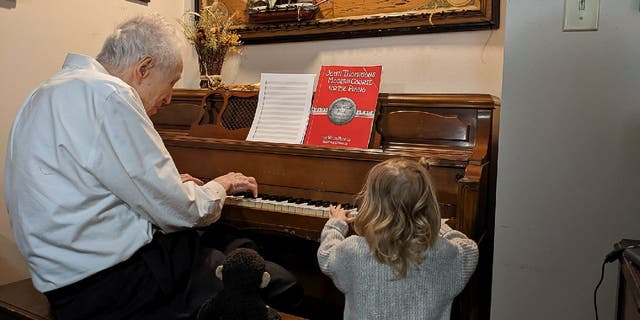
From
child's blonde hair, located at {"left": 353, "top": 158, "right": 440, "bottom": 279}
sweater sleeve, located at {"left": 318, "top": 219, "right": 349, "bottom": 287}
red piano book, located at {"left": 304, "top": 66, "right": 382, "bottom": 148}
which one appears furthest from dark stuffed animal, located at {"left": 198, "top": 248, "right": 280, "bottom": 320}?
red piano book, located at {"left": 304, "top": 66, "right": 382, "bottom": 148}

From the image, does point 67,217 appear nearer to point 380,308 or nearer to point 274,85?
point 380,308

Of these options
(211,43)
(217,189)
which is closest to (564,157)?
(217,189)

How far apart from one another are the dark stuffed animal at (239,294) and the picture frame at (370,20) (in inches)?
66.6

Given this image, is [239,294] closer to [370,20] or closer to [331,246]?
[331,246]

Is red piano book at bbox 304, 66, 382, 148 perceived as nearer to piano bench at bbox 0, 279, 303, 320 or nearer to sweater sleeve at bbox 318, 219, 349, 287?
sweater sleeve at bbox 318, 219, 349, 287

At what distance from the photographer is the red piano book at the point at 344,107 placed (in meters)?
2.08

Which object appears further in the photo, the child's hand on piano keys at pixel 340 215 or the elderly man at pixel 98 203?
the child's hand on piano keys at pixel 340 215

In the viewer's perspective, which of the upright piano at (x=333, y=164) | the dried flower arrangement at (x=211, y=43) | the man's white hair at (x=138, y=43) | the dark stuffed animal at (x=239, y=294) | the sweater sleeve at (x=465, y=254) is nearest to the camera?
the dark stuffed animal at (x=239, y=294)

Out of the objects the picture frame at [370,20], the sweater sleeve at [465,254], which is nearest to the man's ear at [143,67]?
the sweater sleeve at [465,254]

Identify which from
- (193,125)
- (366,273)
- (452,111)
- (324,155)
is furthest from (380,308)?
(193,125)

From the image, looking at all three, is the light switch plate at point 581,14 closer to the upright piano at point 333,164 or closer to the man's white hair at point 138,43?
the upright piano at point 333,164

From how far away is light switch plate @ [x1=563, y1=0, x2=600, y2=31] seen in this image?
1396 millimetres

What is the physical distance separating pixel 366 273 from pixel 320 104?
0.98m

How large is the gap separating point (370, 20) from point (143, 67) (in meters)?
1.43
